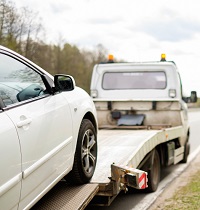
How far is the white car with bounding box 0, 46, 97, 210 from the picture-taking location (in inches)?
110

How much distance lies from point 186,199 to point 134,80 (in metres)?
4.25

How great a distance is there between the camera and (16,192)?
9.36ft

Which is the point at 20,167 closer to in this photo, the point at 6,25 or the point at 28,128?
the point at 28,128

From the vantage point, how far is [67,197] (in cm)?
398

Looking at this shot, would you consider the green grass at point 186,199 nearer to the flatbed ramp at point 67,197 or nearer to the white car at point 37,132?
→ the white car at point 37,132

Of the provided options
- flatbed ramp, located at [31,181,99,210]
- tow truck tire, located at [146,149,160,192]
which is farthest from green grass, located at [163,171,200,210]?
flatbed ramp, located at [31,181,99,210]

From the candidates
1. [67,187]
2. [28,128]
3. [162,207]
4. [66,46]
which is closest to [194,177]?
[162,207]

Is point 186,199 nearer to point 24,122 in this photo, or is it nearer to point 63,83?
point 63,83

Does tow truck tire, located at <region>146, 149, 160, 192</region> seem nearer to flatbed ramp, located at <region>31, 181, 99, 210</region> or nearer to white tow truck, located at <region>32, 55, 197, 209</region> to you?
white tow truck, located at <region>32, 55, 197, 209</region>

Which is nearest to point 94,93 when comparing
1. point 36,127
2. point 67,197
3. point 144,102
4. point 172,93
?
point 144,102

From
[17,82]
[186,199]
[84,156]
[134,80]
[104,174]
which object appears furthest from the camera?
[134,80]

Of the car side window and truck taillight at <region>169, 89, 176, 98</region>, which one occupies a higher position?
the car side window

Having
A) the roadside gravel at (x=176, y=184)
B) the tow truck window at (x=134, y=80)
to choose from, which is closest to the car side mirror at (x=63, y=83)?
the roadside gravel at (x=176, y=184)

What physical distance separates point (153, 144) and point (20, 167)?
13.7 feet
